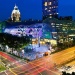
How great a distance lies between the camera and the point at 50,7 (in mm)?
116188

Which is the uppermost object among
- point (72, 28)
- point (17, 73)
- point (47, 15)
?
point (47, 15)

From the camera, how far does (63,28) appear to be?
255ft

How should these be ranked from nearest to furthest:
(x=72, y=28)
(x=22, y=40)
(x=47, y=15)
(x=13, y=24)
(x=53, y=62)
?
(x=53, y=62), (x=22, y=40), (x=72, y=28), (x=13, y=24), (x=47, y=15)

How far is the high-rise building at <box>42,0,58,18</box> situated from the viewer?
382 ft

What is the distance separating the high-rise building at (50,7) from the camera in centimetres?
11630

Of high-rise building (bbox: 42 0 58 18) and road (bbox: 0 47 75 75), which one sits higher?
high-rise building (bbox: 42 0 58 18)

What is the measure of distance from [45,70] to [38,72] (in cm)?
128

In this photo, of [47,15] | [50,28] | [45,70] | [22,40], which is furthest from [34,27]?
[45,70]

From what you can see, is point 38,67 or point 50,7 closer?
point 38,67

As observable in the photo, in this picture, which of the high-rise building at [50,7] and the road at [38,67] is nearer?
the road at [38,67]

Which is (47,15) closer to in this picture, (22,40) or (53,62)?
(22,40)

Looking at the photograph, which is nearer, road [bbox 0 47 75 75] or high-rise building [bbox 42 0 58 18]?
road [bbox 0 47 75 75]

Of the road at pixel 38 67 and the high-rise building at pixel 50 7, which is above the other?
the high-rise building at pixel 50 7

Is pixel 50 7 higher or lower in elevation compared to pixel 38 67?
higher
